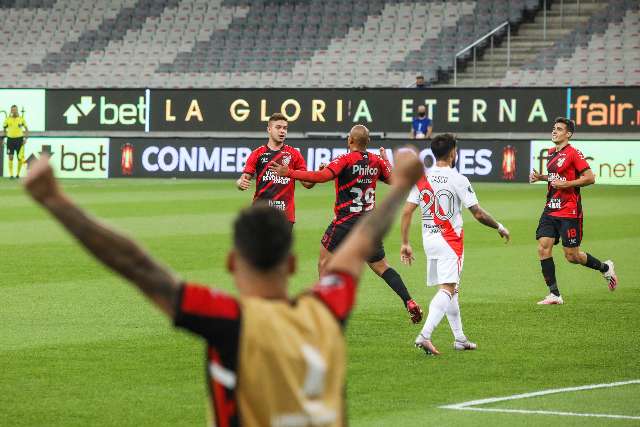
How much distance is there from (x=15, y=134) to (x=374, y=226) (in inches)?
1298

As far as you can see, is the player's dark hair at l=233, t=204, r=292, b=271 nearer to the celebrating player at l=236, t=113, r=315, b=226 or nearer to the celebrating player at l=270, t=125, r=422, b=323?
the celebrating player at l=270, t=125, r=422, b=323

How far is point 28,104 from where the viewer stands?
1473 inches

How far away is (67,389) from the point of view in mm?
8656

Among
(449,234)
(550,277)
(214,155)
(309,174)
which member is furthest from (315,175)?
(214,155)

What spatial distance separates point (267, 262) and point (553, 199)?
11207 millimetres

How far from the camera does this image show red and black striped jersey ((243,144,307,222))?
13.7 metres

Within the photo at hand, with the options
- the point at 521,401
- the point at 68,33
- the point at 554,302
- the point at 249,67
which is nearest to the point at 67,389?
the point at 521,401

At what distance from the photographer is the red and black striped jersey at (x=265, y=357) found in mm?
3207

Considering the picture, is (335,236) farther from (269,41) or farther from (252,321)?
(269,41)

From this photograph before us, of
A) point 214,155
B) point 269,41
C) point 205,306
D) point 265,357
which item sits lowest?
point 265,357

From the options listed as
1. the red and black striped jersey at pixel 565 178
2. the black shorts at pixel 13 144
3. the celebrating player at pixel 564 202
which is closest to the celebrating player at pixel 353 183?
the celebrating player at pixel 564 202

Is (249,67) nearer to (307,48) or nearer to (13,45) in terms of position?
(307,48)

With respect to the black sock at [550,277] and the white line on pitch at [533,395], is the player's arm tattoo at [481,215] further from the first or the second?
the black sock at [550,277]

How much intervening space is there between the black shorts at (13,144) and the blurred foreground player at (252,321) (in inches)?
1314
